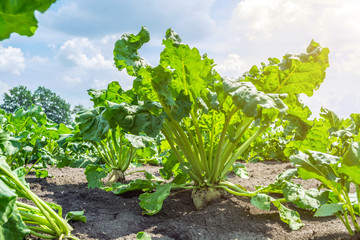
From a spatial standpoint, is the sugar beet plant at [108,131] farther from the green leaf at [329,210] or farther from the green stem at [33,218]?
the green leaf at [329,210]

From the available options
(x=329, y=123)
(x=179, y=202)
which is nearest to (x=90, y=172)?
(x=179, y=202)

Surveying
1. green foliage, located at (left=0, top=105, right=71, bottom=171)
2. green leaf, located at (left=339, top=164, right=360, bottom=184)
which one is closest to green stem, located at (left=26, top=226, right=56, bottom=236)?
green leaf, located at (left=339, top=164, right=360, bottom=184)

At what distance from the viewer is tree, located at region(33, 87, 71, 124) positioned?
38250 millimetres

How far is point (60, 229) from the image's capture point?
5.25ft

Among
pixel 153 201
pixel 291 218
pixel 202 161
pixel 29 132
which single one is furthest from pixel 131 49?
pixel 29 132

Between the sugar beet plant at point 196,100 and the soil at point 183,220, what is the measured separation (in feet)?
0.40

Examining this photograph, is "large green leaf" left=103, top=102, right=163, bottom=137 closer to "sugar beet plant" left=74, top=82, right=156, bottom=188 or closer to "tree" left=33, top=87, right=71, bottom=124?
"sugar beet plant" left=74, top=82, right=156, bottom=188

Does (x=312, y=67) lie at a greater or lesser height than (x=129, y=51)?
lesser

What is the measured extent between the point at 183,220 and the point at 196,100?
100 centimetres

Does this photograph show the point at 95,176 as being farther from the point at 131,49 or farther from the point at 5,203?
the point at 5,203

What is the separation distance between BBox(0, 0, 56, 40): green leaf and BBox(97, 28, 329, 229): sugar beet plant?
133 centimetres

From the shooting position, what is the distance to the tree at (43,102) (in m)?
36.5

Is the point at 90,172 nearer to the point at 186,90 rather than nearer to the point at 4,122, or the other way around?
the point at 186,90

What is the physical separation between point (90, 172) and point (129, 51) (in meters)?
1.42
